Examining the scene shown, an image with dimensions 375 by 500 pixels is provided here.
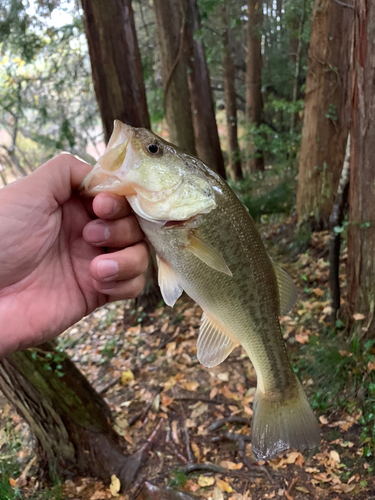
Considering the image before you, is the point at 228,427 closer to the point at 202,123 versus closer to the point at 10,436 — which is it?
the point at 10,436

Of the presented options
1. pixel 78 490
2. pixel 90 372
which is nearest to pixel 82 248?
pixel 78 490

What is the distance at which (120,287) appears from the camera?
1959mm

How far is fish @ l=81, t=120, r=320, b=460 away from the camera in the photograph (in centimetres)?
164

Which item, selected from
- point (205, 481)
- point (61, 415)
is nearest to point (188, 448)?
point (205, 481)

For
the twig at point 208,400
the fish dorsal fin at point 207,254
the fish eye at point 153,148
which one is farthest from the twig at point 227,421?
the fish eye at point 153,148

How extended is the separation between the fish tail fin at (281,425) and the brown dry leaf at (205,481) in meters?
1.71

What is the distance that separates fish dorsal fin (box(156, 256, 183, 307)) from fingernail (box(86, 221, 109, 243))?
1.01 feet

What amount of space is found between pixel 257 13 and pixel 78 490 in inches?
466

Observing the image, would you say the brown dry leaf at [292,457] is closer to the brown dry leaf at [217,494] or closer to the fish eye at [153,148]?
the brown dry leaf at [217,494]

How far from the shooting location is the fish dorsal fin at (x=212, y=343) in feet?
6.26

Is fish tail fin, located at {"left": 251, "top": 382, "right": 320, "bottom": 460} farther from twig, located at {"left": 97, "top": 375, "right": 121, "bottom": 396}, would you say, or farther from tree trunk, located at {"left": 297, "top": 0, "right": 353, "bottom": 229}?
tree trunk, located at {"left": 297, "top": 0, "right": 353, "bottom": 229}

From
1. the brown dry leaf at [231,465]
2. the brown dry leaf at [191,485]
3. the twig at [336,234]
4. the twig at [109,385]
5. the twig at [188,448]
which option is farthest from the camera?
the twig at [109,385]

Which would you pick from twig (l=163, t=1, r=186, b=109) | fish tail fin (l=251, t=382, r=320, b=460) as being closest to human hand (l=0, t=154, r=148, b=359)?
fish tail fin (l=251, t=382, r=320, b=460)

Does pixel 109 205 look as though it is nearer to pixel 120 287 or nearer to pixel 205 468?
pixel 120 287
